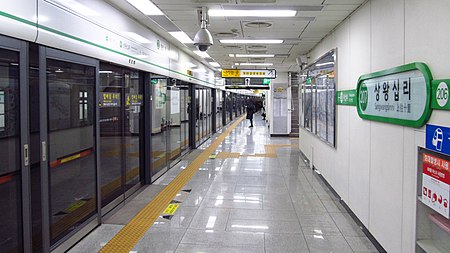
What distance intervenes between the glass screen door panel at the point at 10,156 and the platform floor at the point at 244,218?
2.93 ft

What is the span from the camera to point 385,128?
3.60m

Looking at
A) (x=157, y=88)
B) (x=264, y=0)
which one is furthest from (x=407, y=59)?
(x=157, y=88)

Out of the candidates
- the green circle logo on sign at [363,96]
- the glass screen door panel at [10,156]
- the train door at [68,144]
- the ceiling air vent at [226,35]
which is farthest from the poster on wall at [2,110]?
the ceiling air vent at [226,35]

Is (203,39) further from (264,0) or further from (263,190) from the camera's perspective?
(263,190)

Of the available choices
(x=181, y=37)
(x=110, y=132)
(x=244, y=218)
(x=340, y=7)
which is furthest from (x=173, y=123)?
(x=340, y=7)

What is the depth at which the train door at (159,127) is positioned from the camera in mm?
7000

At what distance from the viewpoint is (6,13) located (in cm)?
266

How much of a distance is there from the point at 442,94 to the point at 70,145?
3.42m

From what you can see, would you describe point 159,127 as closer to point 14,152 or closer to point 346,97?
point 346,97

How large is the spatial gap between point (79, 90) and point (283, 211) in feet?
9.80

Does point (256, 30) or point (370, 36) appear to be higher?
point (256, 30)

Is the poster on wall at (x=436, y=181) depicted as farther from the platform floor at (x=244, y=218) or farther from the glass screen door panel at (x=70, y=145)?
the glass screen door panel at (x=70, y=145)

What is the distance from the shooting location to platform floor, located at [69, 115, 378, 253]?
12.8ft

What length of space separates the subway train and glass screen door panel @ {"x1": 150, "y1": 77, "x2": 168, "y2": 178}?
0.05 metres
